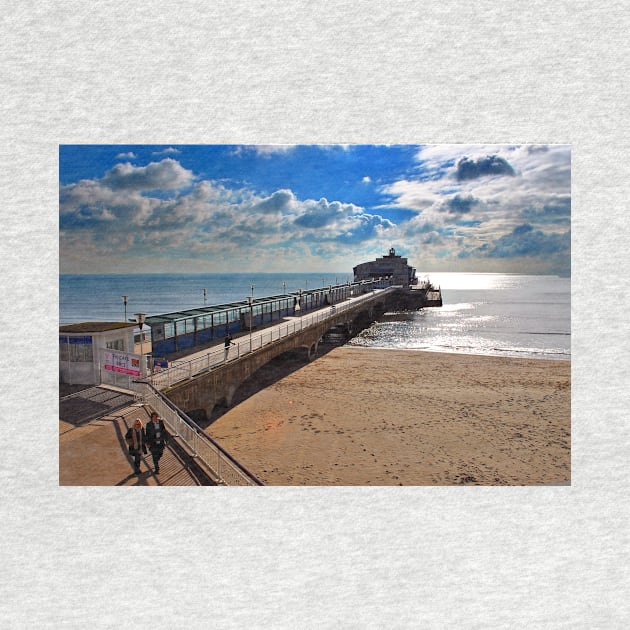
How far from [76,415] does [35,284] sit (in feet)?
9.12

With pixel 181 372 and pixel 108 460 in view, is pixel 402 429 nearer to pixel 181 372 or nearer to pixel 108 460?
pixel 181 372

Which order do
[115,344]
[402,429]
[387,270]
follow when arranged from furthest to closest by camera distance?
[387,270], [402,429], [115,344]

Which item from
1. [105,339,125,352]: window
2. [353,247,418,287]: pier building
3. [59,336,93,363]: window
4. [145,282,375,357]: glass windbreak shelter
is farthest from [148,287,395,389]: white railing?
[353,247,418,287]: pier building

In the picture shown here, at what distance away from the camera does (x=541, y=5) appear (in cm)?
791

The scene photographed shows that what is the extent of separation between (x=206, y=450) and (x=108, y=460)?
163 centimetres

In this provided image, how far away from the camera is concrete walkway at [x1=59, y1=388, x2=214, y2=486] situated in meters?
6.50

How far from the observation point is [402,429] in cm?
1101

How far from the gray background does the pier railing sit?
279mm

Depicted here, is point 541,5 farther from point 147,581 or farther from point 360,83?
point 147,581

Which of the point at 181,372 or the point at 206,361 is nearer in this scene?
the point at 181,372

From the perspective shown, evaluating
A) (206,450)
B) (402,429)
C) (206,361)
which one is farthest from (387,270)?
(206,450)

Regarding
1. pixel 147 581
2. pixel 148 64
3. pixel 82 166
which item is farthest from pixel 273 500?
pixel 148 64

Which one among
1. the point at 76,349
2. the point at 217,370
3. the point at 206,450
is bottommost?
the point at 206,450

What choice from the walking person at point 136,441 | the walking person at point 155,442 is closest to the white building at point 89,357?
the walking person at point 136,441
